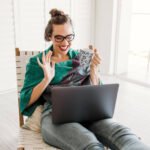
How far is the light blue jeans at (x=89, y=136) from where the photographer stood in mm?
1006

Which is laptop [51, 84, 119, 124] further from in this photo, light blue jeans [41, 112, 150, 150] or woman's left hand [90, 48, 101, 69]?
woman's left hand [90, 48, 101, 69]

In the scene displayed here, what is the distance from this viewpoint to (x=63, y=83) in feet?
4.34

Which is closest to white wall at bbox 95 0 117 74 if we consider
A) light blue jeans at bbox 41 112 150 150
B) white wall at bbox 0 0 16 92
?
white wall at bbox 0 0 16 92

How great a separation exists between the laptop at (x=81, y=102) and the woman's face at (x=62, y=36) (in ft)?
1.23

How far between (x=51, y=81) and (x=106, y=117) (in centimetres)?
35

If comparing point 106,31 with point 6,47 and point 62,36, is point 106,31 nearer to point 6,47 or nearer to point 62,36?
point 6,47

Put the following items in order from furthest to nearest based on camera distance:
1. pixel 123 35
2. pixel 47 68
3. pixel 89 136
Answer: pixel 123 35, pixel 47 68, pixel 89 136

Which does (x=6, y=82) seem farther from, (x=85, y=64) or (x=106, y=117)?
(x=106, y=117)

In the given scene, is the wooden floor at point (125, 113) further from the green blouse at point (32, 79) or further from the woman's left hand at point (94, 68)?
the woman's left hand at point (94, 68)

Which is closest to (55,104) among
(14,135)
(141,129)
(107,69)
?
(14,135)

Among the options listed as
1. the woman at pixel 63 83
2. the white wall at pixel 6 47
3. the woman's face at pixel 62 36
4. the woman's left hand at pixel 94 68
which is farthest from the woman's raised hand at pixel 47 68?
the white wall at pixel 6 47

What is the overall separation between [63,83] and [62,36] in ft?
0.86

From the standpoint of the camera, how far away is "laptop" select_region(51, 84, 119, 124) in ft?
3.38

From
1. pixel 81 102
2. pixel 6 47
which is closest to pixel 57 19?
pixel 81 102
